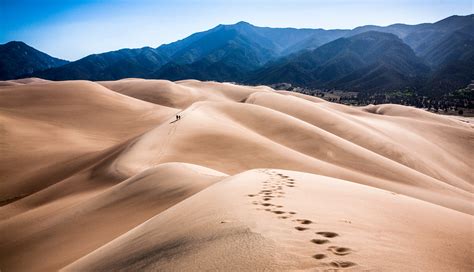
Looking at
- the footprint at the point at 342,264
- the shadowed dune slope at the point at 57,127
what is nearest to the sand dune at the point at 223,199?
the footprint at the point at 342,264

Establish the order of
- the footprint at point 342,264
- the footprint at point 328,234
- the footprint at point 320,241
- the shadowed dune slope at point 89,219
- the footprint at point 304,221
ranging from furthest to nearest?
the shadowed dune slope at point 89,219, the footprint at point 304,221, the footprint at point 328,234, the footprint at point 320,241, the footprint at point 342,264

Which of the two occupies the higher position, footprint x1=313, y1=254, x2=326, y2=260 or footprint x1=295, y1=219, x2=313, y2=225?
footprint x1=313, y1=254, x2=326, y2=260

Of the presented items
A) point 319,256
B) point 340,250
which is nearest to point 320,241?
point 340,250

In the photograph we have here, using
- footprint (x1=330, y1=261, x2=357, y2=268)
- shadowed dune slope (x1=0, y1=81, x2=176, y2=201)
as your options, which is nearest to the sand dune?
footprint (x1=330, y1=261, x2=357, y2=268)

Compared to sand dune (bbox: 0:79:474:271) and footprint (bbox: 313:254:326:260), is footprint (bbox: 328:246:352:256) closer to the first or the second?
sand dune (bbox: 0:79:474:271)

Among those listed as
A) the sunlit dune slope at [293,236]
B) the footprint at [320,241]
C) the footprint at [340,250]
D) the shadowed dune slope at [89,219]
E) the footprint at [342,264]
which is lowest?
the shadowed dune slope at [89,219]

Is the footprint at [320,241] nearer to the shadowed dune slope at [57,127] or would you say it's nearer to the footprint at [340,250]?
the footprint at [340,250]

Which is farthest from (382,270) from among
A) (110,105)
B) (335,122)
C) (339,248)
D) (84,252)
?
(110,105)
